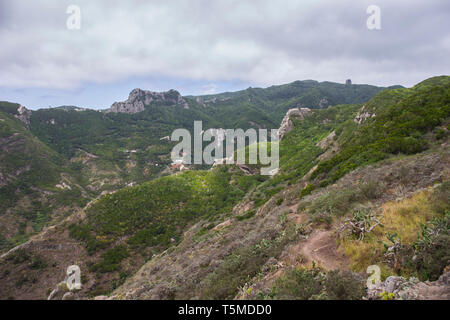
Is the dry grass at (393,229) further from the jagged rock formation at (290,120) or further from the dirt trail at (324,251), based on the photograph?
the jagged rock formation at (290,120)

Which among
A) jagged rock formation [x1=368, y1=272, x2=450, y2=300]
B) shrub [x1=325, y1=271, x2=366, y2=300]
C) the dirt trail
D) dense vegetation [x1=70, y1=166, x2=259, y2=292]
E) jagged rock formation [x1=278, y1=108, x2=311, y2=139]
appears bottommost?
dense vegetation [x1=70, y1=166, x2=259, y2=292]

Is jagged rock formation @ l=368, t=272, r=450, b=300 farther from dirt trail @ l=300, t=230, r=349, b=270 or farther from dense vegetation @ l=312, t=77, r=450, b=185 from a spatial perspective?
dense vegetation @ l=312, t=77, r=450, b=185

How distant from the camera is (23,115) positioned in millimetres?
148125

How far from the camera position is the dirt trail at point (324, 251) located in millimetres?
5914

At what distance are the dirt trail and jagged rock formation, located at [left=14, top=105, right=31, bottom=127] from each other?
662ft

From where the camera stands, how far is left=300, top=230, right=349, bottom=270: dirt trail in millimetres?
5914

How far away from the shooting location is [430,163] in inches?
364

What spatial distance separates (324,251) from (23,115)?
209930 millimetres
